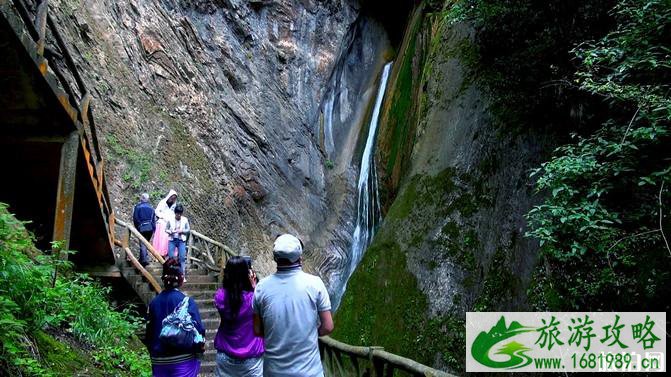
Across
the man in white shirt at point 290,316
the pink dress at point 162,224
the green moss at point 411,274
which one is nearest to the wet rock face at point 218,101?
the pink dress at point 162,224

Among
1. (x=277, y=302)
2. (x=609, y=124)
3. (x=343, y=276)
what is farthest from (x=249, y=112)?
(x=277, y=302)

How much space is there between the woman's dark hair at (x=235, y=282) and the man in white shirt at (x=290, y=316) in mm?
772

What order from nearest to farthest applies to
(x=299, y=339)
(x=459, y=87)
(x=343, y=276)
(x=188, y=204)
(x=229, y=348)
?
(x=299, y=339) → (x=229, y=348) → (x=459, y=87) → (x=188, y=204) → (x=343, y=276)

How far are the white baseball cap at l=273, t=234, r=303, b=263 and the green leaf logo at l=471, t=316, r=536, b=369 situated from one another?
275 cm

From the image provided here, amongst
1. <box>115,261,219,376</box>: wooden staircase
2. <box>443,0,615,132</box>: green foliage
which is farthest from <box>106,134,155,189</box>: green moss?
<box>443,0,615,132</box>: green foliage

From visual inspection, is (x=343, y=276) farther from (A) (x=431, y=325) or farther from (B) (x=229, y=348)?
(B) (x=229, y=348)

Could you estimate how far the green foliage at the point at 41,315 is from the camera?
12.5 feet

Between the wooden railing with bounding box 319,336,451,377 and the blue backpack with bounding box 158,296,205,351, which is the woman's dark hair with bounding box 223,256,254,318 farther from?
the wooden railing with bounding box 319,336,451,377

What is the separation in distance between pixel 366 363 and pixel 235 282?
1753 mm

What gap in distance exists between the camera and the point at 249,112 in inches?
821

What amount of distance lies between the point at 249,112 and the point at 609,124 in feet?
55.2

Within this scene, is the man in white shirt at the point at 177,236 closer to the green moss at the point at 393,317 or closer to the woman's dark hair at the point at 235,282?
the green moss at the point at 393,317

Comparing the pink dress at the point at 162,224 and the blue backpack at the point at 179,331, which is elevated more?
the pink dress at the point at 162,224

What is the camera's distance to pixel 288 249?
3254 millimetres
